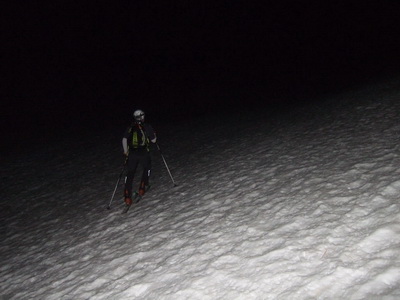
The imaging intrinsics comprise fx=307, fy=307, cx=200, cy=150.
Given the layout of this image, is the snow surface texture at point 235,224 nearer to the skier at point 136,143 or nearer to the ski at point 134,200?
the ski at point 134,200

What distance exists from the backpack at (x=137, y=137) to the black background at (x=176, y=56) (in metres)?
13.4

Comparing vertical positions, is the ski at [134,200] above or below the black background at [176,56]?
below

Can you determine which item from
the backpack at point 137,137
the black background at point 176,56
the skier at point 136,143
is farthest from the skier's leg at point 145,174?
the black background at point 176,56

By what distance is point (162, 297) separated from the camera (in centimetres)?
471

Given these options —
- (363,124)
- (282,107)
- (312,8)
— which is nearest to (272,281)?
(363,124)

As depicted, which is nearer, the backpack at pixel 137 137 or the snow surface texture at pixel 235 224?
the snow surface texture at pixel 235 224

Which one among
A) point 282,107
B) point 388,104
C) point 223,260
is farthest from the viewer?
point 282,107

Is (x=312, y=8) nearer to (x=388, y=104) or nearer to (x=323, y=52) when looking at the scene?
(x=323, y=52)

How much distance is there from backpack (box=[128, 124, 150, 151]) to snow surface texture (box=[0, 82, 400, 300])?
1708mm

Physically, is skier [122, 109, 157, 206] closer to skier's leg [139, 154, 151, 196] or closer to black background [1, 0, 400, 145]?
skier's leg [139, 154, 151, 196]

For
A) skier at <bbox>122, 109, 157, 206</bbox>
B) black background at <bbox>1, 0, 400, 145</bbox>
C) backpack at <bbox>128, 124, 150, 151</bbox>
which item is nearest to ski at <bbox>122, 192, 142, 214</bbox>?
skier at <bbox>122, 109, 157, 206</bbox>

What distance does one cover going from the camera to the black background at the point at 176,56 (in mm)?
27562

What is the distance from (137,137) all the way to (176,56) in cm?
5232

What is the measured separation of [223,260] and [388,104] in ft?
34.7
